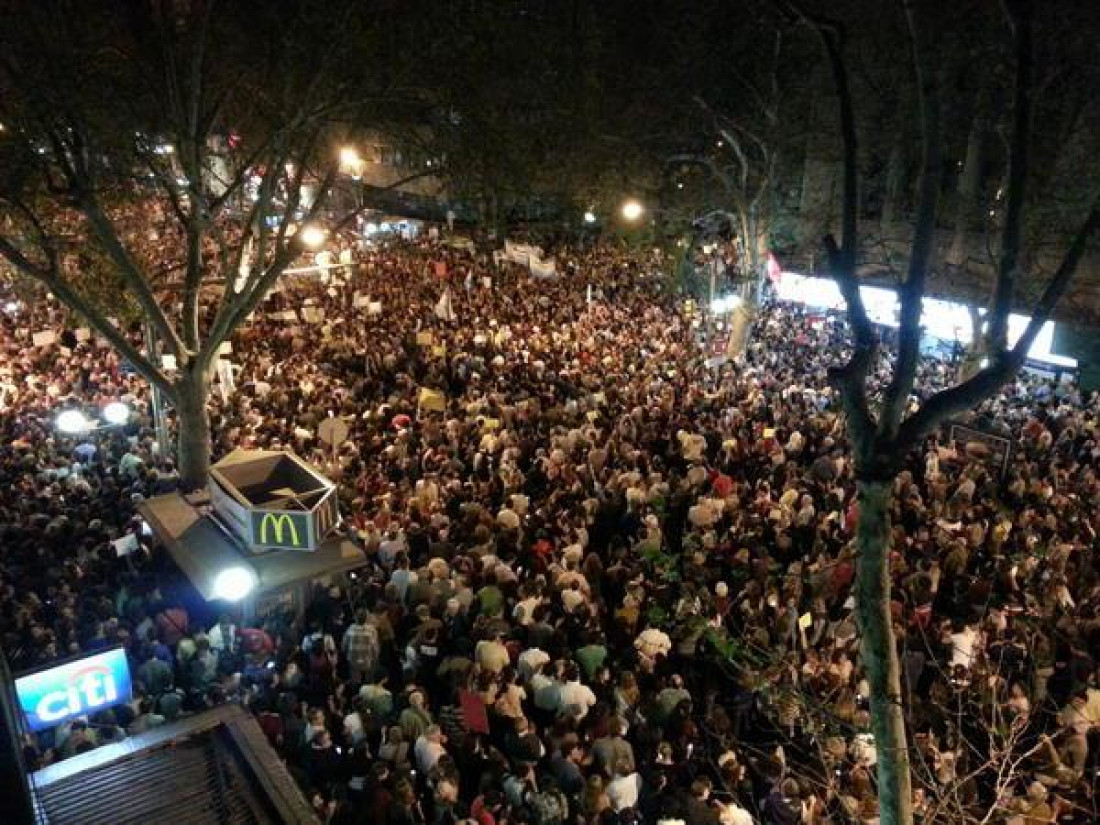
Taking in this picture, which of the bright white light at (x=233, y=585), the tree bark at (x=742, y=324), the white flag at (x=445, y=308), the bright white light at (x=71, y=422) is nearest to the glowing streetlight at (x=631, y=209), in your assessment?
the tree bark at (x=742, y=324)

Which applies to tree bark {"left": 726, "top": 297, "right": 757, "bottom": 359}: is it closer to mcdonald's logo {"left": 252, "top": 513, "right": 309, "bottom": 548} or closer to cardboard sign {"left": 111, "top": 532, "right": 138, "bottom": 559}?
mcdonald's logo {"left": 252, "top": 513, "right": 309, "bottom": 548}

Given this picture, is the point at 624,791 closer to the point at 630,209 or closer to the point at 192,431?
the point at 192,431

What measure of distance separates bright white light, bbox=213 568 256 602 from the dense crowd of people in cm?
33

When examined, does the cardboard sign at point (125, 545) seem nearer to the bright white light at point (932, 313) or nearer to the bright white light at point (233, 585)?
the bright white light at point (233, 585)

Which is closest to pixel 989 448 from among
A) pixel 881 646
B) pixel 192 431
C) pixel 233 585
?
pixel 881 646

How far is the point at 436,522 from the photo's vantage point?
32.8 feet

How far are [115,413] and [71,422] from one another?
1025 millimetres

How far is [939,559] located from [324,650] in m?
6.47

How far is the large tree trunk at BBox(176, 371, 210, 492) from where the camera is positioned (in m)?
11.6

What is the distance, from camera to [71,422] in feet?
41.1

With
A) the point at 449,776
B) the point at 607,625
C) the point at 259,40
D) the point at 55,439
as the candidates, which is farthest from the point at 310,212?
the point at 449,776

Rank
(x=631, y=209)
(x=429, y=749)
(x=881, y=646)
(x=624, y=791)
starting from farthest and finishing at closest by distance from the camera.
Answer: (x=631, y=209)
(x=429, y=749)
(x=624, y=791)
(x=881, y=646)

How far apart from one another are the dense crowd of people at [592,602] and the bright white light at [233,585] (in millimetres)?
331

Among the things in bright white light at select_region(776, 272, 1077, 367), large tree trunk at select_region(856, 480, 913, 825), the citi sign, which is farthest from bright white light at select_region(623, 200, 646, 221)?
large tree trunk at select_region(856, 480, 913, 825)
